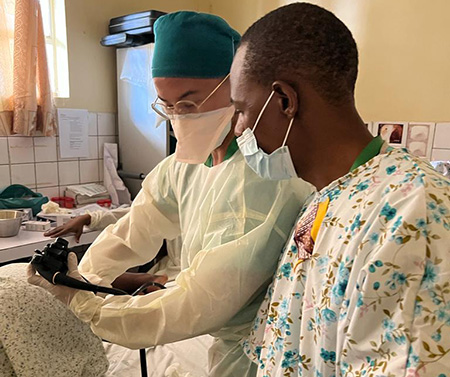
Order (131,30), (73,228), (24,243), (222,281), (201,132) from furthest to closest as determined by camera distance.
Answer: (131,30) → (73,228) → (24,243) → (201,132) → (222,281)

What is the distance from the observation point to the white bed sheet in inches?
46.0

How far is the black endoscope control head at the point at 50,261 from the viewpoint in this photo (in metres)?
0.87

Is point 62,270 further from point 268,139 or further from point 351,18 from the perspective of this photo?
point 351,18

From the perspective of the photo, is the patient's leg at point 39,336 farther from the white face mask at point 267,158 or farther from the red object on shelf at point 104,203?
the red object on shelf at point 104,203

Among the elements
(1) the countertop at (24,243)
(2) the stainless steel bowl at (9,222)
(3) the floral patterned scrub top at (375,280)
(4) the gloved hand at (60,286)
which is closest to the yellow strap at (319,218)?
(3) the floral patterned scrub top at (375,280)

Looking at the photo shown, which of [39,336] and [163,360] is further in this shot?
[163,360]

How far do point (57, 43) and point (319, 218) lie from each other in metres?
2.34

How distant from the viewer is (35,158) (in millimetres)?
2314

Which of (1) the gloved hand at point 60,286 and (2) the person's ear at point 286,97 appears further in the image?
(1) the gloved hand at point 60,286

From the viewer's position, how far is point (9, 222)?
180 cm

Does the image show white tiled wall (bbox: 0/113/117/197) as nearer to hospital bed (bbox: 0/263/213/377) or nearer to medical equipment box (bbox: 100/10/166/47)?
medical equipment box (bbox: 100/10/166/47)

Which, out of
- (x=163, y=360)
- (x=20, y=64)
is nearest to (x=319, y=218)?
(x=163, y=360)

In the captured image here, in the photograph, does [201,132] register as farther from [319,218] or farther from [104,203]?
[104,203]

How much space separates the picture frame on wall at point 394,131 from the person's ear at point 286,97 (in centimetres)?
166
